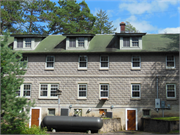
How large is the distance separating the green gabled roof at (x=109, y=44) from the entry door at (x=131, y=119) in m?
7.57

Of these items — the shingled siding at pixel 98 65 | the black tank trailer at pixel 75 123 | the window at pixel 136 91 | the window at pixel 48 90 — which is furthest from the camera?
the window at pixel 48 90

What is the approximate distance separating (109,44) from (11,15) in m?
25.6

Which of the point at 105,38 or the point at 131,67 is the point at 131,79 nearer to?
the point at 131,67

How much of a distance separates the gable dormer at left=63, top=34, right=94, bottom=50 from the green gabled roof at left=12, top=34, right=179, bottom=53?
0.60 m

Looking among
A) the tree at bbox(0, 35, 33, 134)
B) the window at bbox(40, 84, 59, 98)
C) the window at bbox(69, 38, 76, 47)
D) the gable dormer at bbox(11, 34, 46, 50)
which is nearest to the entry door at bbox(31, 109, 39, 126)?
the window at bbox(40, 84, 59, 98)

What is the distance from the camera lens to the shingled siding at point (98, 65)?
Answer: 29.5 metres

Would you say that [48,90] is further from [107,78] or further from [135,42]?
[135,42]

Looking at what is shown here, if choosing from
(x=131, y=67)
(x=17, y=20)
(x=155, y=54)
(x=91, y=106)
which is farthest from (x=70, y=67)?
(x=17, y=20)

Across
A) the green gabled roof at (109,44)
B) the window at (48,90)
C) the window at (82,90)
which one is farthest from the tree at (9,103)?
the green gabled roof at (109,44)

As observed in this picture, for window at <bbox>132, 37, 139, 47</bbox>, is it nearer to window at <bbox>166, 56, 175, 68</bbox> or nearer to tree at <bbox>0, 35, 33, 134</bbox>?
window at <bbox>166, 56, 175, 68</bbox>

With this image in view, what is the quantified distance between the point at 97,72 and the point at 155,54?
7.41m

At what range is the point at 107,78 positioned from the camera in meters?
29.8

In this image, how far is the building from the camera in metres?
29.0

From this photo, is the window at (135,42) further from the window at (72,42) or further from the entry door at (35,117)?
the entry door at (35,117)
